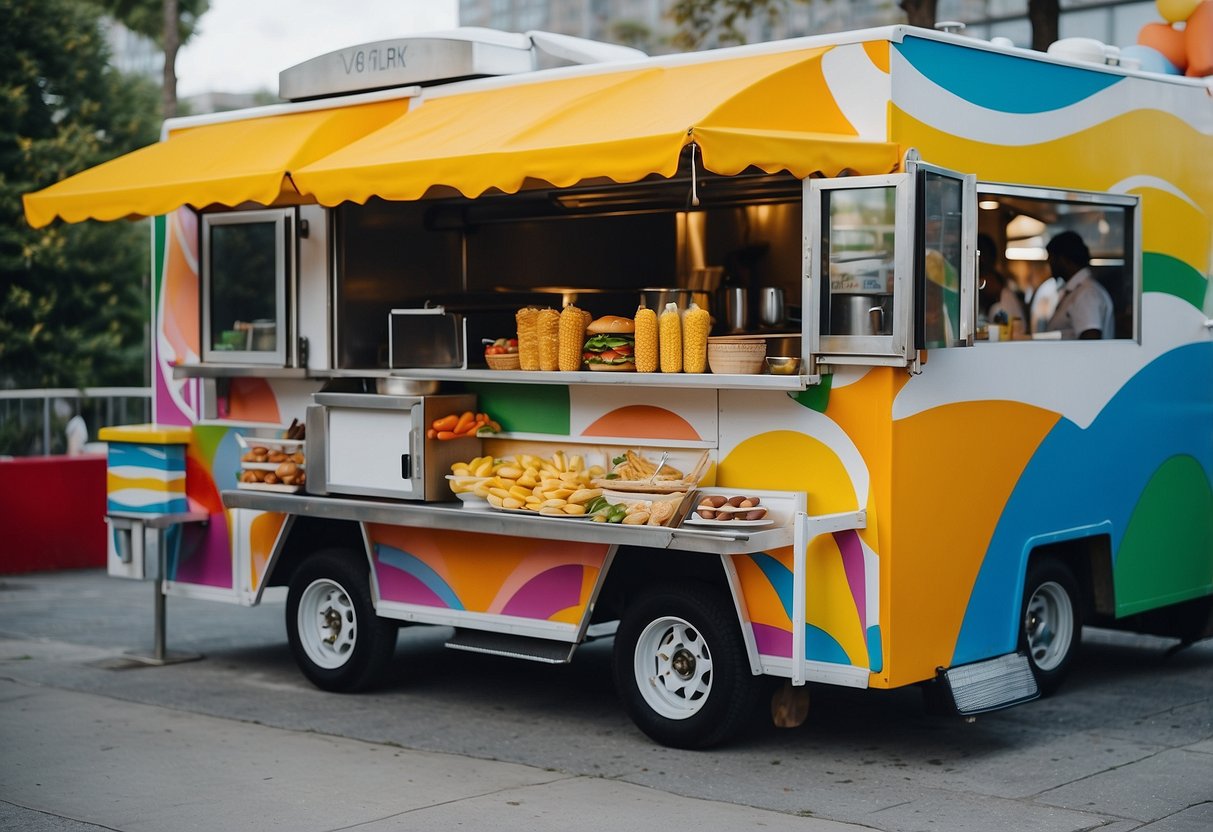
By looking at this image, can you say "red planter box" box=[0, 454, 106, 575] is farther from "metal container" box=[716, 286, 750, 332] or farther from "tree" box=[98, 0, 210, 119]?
"metal container" box=[716, 286, 750, 332]

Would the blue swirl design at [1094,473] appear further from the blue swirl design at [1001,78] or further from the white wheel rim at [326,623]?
the white wheel rim at [326,623]

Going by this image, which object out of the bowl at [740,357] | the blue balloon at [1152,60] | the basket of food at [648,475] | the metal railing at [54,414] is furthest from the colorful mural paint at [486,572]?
the metal railing at [54,414]

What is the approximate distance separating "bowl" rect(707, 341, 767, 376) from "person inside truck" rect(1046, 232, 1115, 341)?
228 centimetres

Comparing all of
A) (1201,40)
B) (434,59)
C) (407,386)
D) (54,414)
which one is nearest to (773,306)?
(407,386)

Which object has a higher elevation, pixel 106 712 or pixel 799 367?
pixel 799 367

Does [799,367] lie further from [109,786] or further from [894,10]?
[894,10]

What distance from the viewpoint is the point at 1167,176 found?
837 cm

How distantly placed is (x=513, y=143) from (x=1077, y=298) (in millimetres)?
3351

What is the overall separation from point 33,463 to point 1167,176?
9.07m

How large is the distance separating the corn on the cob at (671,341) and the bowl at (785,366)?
489 mm

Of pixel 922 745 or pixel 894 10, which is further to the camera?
pixel 894 10

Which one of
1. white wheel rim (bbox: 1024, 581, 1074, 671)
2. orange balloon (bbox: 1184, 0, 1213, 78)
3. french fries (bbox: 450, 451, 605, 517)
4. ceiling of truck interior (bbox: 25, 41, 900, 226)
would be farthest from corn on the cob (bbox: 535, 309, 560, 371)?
orange balloon (bbox: 1184, 0, 1213, 78)

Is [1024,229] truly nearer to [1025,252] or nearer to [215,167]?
[1025,252]

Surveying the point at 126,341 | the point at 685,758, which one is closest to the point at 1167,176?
the point at 685,758
